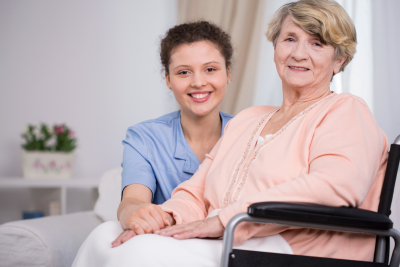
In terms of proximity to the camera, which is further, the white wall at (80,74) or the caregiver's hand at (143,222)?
the white wall at (80,74)

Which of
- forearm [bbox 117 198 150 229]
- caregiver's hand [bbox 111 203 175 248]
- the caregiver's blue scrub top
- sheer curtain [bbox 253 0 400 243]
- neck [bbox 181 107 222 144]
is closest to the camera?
caregiver's hand [bbox 111 203 175 248]

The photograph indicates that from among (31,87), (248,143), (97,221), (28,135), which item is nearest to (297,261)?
(248,143)

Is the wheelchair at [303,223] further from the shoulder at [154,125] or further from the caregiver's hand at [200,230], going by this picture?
the shoulder at [154,125]

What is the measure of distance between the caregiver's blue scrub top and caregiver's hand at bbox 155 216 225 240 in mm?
521

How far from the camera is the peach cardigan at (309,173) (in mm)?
978

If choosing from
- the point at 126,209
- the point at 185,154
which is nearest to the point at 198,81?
the point at 185,154

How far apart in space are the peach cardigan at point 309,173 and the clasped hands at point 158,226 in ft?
0.13

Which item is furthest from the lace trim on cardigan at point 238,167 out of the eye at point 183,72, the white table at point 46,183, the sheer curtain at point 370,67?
the white table at point 46,183

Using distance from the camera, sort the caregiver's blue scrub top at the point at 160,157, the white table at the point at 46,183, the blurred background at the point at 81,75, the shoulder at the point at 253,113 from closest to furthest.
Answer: the shoulder at the point at 253,113, the caregiver's blue scrub top at the point at 160,157, the white table at the point at 46,183, the blurred background at the point at 81,75

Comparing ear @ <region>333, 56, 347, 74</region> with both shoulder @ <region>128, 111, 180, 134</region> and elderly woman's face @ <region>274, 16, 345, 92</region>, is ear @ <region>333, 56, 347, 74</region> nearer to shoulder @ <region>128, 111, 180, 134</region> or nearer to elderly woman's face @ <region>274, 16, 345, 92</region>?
elderly woman's face @ <region>274, 16, 345, 92</region>

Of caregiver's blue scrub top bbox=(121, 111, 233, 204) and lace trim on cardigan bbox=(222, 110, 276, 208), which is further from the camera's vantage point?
caregiver's blue scrub top bbox=(121, 111, 233, 204)

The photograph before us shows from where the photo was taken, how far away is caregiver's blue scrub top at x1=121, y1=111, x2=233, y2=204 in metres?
1.60

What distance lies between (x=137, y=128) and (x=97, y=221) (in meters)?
0.55

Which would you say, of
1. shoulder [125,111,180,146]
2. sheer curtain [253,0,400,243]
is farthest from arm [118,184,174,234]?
sheer curtain [253,0,400,243]
